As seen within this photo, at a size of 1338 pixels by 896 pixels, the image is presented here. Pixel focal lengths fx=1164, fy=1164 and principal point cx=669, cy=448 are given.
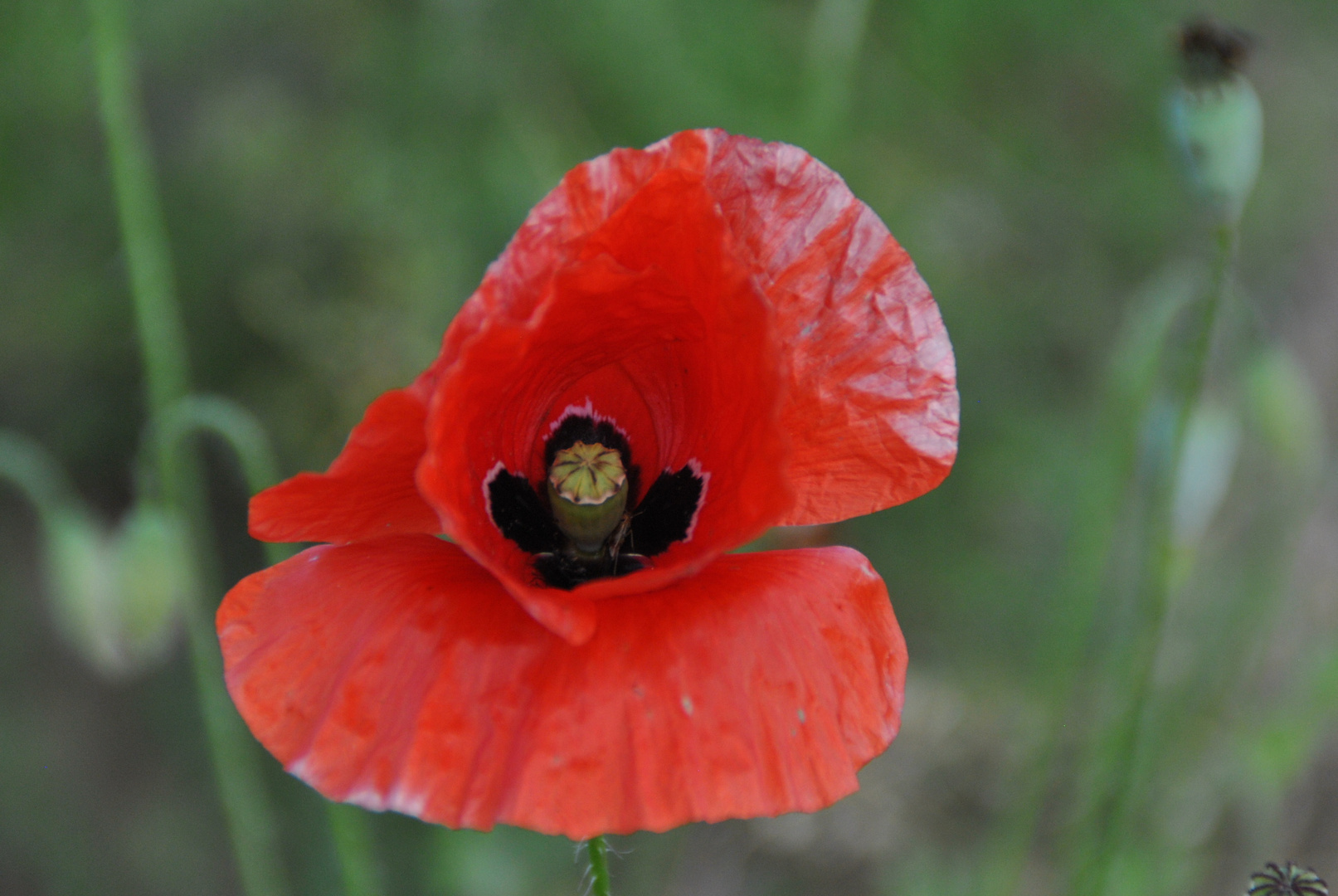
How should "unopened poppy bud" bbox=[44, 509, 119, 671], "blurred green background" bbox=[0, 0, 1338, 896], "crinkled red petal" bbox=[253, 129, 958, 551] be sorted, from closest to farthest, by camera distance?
"crinkled red petal" bbox=[253, 129, 958, 551] → "unopened poppy bud" bbox=[44, 509, 119, 671] → "blurred green background" bbox=[0, 0, 1338, 896]

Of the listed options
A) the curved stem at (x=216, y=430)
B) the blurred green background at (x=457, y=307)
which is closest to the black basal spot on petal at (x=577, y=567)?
the curved stem at (x=216, y=430)

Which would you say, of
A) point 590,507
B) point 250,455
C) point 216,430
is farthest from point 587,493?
point 216,430

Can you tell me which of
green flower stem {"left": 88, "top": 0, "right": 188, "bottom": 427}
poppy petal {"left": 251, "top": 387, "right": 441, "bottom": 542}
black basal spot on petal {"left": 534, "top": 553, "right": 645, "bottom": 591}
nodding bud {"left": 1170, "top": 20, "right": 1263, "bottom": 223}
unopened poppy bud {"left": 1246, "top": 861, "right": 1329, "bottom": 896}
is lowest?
unopened poppy bud {"left": 1246, "top": 861, "right": 1329, "bottom": 896}

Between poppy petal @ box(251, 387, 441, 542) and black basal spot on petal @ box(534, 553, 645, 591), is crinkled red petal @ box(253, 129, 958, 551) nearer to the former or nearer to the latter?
poppy petal @ box(251, 387, 441, 542)

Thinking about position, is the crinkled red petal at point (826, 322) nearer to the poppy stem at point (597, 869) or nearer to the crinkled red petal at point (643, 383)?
the crinkled red petal at point (643, 383)

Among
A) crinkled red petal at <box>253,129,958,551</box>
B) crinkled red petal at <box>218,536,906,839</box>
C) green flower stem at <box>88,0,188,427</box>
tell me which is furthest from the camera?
green flower stem at <box>88,0,188,427</box>

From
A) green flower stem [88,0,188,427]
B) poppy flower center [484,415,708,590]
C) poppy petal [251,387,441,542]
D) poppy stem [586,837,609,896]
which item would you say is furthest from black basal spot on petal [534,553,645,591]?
green flower stem [88,0,188,427]
